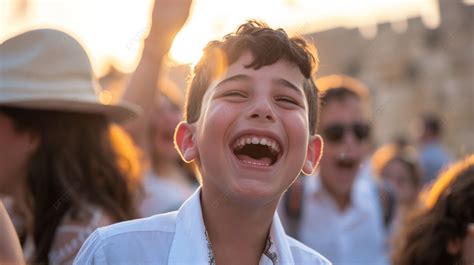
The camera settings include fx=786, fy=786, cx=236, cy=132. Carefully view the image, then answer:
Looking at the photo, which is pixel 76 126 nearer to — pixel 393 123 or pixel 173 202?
pixel 173 202

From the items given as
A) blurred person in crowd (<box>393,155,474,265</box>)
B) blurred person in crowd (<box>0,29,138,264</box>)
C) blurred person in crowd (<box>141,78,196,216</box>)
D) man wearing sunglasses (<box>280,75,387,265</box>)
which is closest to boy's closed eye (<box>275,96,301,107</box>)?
blurred person in crowd (<box>0,29,138,264</box>)

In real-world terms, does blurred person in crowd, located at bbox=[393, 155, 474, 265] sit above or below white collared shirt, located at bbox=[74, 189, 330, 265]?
above

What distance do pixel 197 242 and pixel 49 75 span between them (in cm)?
114

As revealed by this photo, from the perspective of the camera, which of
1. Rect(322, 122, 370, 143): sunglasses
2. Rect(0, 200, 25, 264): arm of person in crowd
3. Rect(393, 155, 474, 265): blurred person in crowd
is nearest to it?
Rect(0, 200, 25, 264): arm of person in crowd

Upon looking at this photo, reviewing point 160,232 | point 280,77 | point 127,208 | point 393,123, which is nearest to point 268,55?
point 280,77

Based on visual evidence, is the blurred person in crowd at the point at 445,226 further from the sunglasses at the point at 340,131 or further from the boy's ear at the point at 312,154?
the sunglasses at the point at 340,131

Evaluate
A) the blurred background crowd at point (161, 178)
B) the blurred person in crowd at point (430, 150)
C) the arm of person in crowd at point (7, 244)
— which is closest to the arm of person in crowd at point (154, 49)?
the blurred background crowd at point (161, 178)

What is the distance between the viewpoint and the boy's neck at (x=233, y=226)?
2.11 metres

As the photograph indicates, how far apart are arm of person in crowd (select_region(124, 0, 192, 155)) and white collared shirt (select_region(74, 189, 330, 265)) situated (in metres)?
1.12

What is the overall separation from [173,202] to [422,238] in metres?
1.64

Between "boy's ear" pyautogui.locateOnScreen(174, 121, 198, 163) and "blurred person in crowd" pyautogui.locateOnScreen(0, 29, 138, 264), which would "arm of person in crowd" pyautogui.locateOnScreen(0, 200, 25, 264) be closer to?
"boy's ear" pyautogui.locateOnScreen(174, 121, 198, 163)

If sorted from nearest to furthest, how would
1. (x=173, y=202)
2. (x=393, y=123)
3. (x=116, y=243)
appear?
(x=116, y=243) < (x=173, y=202) < (x=393, y=123)

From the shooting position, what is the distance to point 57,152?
2.78 metres

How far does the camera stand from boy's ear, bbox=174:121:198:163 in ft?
7.23
